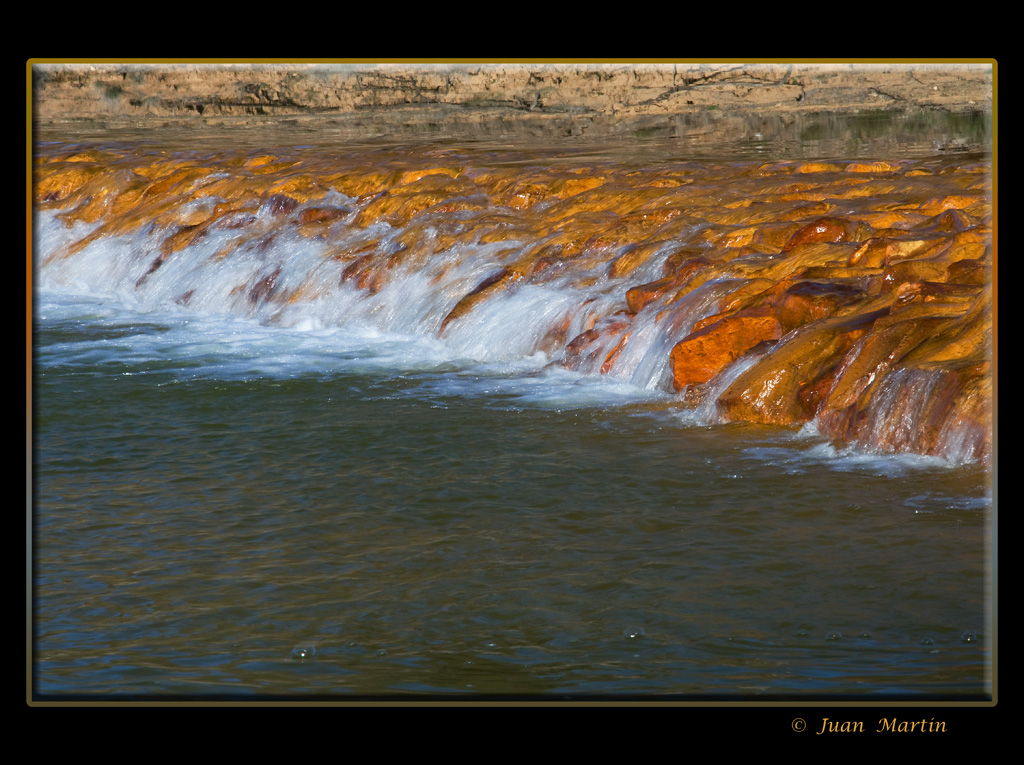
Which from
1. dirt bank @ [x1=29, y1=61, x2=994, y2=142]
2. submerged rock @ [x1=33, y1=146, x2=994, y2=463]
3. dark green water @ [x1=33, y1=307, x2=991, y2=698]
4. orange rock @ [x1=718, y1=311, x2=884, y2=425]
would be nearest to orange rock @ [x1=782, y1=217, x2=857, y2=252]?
submerged rock @ [x1=33, y1=146, x2=994, y2=463]

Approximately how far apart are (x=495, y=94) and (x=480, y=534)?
579cm

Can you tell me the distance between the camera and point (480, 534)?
6.43 metres

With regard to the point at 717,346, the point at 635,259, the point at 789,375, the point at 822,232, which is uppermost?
the point at 822,232

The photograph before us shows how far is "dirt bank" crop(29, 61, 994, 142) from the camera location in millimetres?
7074

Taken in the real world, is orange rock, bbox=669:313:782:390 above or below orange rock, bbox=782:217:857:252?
below

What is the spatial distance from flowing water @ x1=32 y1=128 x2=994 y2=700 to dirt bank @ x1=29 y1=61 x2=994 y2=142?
169cm

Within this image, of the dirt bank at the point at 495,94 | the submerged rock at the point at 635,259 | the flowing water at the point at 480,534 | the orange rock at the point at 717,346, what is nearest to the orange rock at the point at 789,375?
the submerged rock at the point at 635,259

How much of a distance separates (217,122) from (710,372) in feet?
33.9

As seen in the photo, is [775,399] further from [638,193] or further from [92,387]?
[638,193]

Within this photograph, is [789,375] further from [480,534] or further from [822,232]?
[822,232]

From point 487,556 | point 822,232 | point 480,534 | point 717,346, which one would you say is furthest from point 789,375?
point 822,232

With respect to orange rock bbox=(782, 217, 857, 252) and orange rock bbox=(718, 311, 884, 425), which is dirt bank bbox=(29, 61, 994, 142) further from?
orange rock bbox=(718, 311, 884, 425)

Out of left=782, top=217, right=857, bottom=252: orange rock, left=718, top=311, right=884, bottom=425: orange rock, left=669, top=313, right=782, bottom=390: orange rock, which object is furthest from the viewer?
left=782, top=217, right=857, bottom=252: orange rock

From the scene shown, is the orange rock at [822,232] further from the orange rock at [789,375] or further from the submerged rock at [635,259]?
the orange rock at [789,375]
